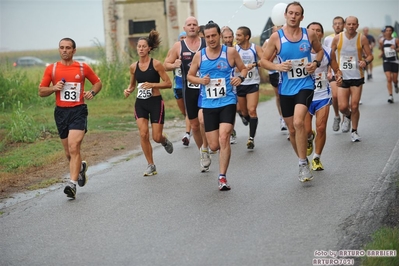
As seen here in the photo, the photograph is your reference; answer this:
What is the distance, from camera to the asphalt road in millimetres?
6805

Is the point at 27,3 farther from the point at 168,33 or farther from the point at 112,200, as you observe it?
the point at 112,200

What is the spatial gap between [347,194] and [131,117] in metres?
10.5

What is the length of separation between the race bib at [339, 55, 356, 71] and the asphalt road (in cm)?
148

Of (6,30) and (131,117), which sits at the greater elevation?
(6,30)

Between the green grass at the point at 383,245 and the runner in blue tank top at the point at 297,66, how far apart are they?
2.65 metres

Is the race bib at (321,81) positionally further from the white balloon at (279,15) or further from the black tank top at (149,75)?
the white balloon at (279,15)

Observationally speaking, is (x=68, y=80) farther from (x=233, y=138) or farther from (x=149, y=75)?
(x=233, y=138)

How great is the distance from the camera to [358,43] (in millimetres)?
13695

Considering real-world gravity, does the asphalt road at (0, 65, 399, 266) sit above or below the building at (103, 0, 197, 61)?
below

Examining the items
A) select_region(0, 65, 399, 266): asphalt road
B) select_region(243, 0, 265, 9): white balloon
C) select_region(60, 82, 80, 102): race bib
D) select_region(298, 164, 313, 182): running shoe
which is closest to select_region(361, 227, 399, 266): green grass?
select_region(0, 65, 399, 266): asphalt road

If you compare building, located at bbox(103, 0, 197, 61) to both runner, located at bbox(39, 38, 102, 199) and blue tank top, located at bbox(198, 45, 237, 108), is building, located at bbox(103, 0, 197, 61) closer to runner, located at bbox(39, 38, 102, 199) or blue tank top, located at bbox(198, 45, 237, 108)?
runner, located at bbox(39, 38, 102, 199)

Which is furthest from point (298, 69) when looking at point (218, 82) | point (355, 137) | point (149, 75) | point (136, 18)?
point (136, 18)

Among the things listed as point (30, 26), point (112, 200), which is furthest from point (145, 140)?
point (30, 26)

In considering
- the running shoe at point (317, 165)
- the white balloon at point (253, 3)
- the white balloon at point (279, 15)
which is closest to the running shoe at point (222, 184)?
the running shoe at point (317, 165)
